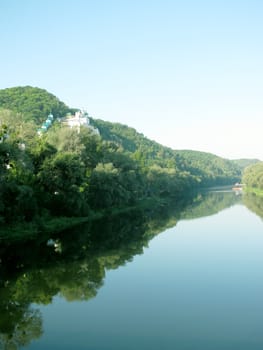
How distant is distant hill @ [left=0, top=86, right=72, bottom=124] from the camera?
402 feet

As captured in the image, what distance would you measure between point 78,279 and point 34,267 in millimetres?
3812

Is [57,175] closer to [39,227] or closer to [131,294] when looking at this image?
[39,227]

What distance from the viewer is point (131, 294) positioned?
1947 cm

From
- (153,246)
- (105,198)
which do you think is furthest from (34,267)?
(105,198)

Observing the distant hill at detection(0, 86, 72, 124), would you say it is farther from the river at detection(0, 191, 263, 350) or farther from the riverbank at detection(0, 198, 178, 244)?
the river at detection(0, 191, 263, 350)

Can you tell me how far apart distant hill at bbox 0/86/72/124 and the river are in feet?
305

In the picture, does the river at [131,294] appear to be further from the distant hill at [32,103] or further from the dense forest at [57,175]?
the distant hill at [32,103]

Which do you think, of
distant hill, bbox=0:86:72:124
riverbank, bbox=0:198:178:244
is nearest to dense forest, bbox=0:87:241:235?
riverbank, bbox=0:198:178:244

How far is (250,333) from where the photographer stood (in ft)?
47.0

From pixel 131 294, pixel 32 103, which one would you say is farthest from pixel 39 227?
pixel 32 103

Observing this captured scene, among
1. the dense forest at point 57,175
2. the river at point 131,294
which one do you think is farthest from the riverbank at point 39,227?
the river at point 131,294

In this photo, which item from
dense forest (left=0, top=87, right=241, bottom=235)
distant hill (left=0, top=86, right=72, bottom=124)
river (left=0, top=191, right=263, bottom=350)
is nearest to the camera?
river (left=0, top=191, right=263, bottom=350)

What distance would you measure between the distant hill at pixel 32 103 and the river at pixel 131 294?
93058 millimetres

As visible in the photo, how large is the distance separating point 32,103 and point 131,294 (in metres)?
117
